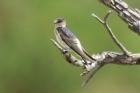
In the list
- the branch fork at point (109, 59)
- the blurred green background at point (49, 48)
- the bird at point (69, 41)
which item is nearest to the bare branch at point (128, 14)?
the branch fork at point (109, 59)

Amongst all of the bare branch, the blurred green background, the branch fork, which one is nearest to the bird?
the branch fork

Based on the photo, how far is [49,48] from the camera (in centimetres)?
680

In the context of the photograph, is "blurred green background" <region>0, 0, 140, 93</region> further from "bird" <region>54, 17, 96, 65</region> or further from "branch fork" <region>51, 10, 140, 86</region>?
"branch fork" <region>51, 10, 140, 86</region>

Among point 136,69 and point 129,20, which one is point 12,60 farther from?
point 129,20

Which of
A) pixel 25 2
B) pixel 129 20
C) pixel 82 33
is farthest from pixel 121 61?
pixel 25 2

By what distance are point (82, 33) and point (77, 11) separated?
27cm

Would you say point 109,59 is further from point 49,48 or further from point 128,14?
point 49,48

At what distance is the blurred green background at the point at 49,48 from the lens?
682 cm

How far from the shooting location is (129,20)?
8.52 feet

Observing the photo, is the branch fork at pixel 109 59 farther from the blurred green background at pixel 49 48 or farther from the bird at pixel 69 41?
the blurred green background at pixel 49 48

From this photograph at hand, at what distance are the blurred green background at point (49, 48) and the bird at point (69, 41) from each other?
152 inches

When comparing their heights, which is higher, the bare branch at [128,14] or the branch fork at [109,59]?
the bare branch at [128,14]

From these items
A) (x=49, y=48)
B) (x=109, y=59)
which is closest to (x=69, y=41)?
(x=109, y=59)

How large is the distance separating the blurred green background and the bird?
12.7ft
